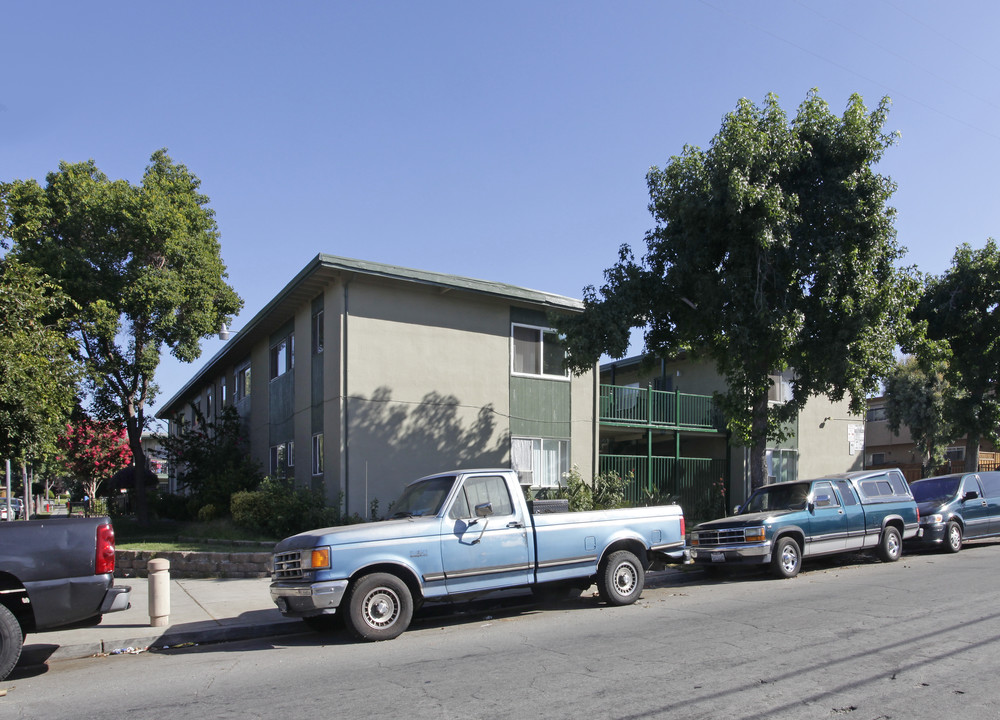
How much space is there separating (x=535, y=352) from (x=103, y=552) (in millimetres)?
14135

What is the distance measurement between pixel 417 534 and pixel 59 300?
816 centimetres

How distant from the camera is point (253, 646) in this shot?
932 cm

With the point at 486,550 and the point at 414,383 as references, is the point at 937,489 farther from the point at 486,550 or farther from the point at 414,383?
the point at 486,550

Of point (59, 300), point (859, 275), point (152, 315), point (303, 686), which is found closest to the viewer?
point (303, 686)

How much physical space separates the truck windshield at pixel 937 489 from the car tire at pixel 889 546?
2.37 meters

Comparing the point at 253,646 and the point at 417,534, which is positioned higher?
the point at 417,534

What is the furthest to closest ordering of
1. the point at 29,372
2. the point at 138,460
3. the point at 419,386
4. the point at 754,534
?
1. the point at 138,460
2. the point at 419,386
3. the point at 754,534
4. the point at 29,372

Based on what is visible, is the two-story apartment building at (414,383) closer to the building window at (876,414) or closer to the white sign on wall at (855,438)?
the white sign on wall at (855,438)

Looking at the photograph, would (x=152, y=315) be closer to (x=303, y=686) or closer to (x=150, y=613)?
(x=150, y=613)

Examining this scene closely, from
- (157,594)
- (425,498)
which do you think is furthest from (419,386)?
(157,594)

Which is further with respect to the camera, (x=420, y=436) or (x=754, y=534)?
(x=420, y=436)

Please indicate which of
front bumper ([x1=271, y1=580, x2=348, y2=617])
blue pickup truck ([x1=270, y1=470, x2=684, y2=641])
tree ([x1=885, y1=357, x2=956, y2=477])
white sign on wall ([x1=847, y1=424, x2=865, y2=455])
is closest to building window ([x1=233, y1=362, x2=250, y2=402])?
blue pickup truck ([x1=270, y1=470, x2=684, y2=641])

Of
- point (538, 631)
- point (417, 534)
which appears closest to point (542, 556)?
point (538, 631)

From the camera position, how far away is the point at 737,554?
1324cm
